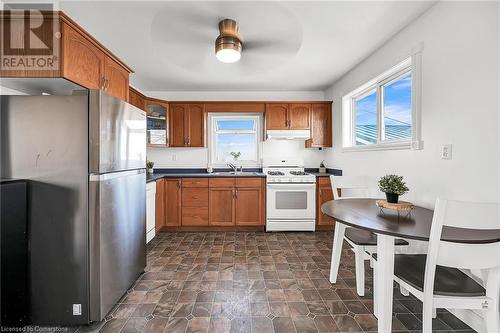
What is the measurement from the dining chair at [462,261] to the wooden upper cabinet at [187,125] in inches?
136

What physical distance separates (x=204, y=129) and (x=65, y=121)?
2.59m

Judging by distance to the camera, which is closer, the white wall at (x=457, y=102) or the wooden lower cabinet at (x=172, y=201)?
the white wall at (x=457, y=102)

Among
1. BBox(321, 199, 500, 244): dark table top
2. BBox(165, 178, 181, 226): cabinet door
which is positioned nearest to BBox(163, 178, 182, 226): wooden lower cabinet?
BBox(165, 178, 181, 226): cabinet door

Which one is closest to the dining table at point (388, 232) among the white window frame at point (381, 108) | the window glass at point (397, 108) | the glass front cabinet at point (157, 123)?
the white window frame at point (381, 108)

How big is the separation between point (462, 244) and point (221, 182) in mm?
2971

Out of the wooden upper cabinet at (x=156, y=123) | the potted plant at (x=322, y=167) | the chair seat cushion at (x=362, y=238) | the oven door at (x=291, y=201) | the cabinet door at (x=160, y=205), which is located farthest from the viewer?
the potted plant at (x=322, y=167)

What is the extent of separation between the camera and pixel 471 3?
5.24 ft

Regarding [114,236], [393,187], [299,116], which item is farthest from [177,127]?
[393,187]

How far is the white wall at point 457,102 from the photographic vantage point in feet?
4.94

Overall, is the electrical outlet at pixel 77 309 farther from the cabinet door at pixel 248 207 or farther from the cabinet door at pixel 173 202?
the cabinet door at pixel 248 207

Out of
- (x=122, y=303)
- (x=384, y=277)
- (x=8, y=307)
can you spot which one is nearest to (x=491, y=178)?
(x=384, y=277)

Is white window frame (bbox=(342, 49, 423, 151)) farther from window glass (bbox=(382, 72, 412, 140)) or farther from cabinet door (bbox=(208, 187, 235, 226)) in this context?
cabinet door (bbox=(208, 187, 235, 226))

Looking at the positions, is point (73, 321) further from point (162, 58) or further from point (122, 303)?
point (162, 58)

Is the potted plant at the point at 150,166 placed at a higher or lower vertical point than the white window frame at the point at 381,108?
lower
